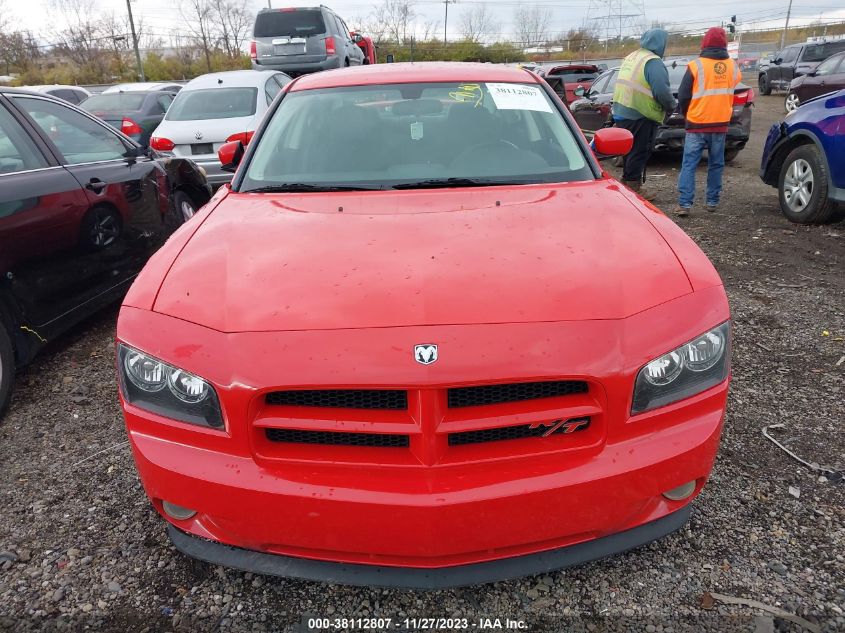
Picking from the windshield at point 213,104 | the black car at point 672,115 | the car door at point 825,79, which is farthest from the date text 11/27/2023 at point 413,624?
the car door at point 825,79

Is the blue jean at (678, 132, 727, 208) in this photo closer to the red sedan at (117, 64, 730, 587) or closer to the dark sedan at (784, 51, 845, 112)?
the red sedan at (117, 64, 730, 587)

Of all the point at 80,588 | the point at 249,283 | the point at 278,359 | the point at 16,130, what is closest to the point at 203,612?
the point at 80,588

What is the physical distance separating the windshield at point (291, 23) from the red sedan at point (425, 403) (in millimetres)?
12626

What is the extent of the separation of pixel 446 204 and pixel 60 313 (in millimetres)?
2423

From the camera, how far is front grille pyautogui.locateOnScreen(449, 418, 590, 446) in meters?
1.66

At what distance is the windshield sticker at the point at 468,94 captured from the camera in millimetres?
3049

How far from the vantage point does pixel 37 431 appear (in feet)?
9.78

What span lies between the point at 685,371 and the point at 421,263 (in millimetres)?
839

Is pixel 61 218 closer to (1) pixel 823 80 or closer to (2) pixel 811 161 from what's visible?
(2) pixel 811 161

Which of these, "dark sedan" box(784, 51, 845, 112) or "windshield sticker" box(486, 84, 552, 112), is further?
"dark sedan" box(784, 51, 845, 112)

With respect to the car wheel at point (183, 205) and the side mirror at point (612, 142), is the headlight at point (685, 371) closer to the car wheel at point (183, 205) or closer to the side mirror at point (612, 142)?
the side mirror at point (612, 142)

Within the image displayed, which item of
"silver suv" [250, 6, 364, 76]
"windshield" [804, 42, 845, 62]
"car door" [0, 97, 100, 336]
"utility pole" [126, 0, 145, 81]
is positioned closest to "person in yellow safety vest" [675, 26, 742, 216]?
"car door" [0, 97, 100, 336]

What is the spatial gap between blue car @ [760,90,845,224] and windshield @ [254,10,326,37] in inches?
391

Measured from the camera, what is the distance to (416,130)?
9.59 ft
